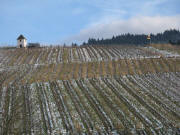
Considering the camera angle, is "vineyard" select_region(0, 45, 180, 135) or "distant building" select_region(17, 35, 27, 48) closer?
"vineyard" select_region(0, 45, 180, 135)

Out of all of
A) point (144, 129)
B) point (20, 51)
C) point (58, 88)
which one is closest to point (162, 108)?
point (144, 129)

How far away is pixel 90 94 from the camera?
165 ft

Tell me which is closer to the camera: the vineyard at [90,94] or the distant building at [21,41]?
the vineyard at [90,94]

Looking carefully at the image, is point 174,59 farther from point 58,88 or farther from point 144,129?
point 144,129

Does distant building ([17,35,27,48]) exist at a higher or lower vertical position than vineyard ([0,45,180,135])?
higher

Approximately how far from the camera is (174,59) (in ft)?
247

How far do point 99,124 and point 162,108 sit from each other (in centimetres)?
1274

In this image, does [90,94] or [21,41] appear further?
[21,41]

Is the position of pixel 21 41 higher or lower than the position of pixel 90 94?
higher

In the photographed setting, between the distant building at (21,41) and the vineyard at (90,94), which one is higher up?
the distant building at (21,41)

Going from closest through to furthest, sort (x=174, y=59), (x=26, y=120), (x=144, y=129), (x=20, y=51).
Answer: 1. (x=144, y=129)
2. (x=26, y=120)
3. (x=174, y=59)
4. (x=20, y=51)

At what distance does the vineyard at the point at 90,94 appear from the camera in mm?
37500

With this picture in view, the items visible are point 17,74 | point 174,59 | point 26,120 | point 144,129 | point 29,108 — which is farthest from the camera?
point 174,59

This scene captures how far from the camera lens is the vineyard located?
3750 cm
